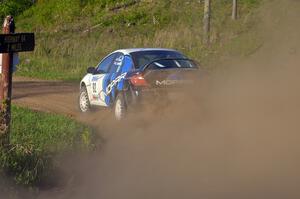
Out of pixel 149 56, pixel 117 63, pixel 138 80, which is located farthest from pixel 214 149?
pixel 117 63

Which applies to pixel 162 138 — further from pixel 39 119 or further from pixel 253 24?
pixel 253 24

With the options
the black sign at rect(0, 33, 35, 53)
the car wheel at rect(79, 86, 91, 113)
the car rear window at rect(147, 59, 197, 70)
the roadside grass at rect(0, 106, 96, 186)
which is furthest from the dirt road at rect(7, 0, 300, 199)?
the car wheel at rect(79, 86, 91, 113)

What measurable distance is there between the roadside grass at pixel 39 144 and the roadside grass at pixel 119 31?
9.45 meters

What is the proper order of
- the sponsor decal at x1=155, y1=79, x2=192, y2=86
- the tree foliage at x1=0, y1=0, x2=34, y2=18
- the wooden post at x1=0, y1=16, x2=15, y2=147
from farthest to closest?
the tree foliage at x1=0, y1=0, x2=34, y2=18, the sponsor decal at x1=155, y1=79, x2=192, y2=86, the wooden post at x1=0, y1=16, x2=15, y2=147

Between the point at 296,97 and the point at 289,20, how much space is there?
13864 mm

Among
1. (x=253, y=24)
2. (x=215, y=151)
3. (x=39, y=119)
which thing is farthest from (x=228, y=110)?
(x=253, y=24)

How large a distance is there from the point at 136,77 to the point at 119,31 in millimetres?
24509

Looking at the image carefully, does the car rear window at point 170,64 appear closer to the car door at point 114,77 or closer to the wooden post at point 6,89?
the car door at point 114,77

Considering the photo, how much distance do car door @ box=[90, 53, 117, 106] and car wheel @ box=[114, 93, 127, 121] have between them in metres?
0.63

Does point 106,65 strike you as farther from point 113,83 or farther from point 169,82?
point 169,82

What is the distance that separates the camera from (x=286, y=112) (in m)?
11.7

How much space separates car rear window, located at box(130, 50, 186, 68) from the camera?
45.0 feet

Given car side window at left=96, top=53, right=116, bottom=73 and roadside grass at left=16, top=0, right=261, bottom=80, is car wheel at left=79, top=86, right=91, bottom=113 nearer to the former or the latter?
car side window at left=96, top=53, right=116, bottom=73

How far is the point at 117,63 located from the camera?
46.9 feet
